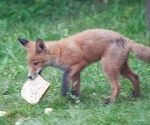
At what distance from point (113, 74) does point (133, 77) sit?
0.49 meters

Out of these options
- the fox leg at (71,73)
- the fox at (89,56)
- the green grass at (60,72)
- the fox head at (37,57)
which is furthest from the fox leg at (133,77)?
the fox head at (37,57)

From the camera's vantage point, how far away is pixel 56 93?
7668 millimetres

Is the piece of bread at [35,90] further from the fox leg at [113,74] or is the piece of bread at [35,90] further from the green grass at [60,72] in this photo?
the fox leg at [113,74]

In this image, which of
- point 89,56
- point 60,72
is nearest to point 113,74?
point 89,56

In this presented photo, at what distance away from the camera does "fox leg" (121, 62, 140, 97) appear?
751 centimetres

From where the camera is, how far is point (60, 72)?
343 inches

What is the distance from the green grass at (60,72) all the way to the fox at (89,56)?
10.3 inches

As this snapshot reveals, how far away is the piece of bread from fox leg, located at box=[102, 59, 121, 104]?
88 cm

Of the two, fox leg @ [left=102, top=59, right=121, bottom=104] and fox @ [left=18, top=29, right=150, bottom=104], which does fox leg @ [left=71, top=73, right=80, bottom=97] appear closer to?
fox @ [left=18, top=29, right=150, bottom=104]

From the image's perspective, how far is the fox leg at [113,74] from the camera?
7219mm

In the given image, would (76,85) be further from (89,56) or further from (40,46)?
(40,46)

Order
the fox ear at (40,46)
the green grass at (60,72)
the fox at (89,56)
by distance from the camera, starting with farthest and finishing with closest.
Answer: the fox ear at (40,46)
the fox at (89,56)
the green grass at (60,72)

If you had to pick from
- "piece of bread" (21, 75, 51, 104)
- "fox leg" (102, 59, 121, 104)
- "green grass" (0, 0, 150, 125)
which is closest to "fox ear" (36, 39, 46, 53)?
"piece of bread" (21, 75, 51, 104)

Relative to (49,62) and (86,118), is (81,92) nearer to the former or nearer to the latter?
(49,62)
